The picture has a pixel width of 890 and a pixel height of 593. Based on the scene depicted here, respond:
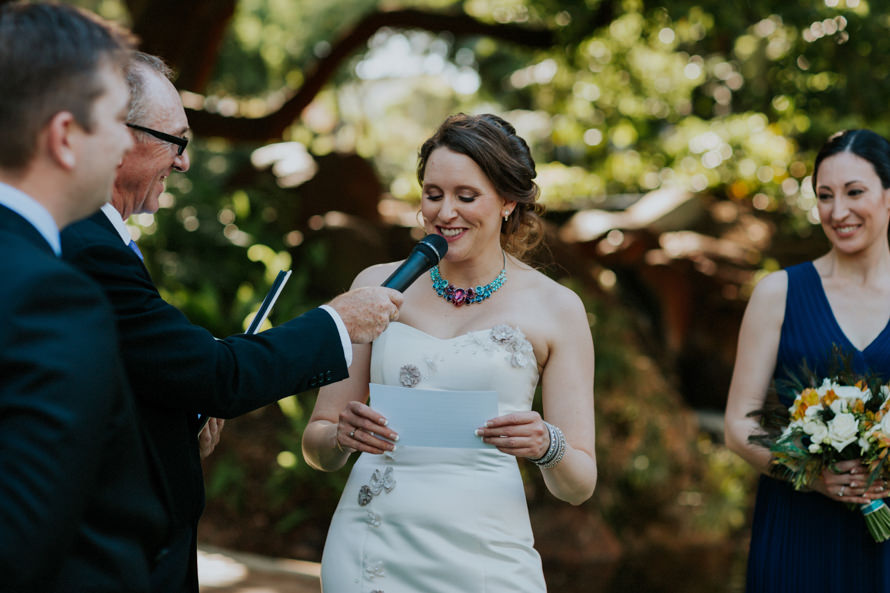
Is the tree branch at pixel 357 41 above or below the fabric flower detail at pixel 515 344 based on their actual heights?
above

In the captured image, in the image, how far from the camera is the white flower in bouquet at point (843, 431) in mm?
3039

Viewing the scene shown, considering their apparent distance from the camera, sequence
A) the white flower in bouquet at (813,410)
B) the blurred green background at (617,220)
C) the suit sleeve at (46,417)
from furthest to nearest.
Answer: the blurred green background at (617,220) → the white flower in bouquet at (813,410) → the suit sleeve at (46,417)

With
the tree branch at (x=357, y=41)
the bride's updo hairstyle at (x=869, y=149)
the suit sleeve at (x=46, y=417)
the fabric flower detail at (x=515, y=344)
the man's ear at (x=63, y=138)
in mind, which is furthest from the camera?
the tree branch at (x=357, y=41)

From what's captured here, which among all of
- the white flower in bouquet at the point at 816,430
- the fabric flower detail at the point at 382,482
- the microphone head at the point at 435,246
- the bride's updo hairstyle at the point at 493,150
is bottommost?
the fabric flower detail at the point at 382,482

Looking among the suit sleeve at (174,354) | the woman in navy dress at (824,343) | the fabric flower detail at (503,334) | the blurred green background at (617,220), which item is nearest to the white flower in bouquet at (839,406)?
the woman in navy dress at (824,343)

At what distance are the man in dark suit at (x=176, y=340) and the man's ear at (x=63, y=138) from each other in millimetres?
576

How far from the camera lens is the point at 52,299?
1.45 metres

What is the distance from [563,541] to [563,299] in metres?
6.46

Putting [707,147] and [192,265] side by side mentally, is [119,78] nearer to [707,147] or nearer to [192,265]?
[192,265]

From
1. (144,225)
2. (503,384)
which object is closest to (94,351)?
(503,384)

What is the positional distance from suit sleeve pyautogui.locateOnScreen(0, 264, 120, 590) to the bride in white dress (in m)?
1.29

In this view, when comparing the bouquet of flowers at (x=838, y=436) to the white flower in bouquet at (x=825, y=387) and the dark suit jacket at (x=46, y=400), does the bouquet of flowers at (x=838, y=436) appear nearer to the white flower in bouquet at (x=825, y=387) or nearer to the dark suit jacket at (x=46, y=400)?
the white flower in bouquet at (x=825, y=387)

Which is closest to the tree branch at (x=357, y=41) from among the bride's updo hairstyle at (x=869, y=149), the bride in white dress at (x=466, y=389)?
the bride's updo hairstyle at (x=869, y=149)

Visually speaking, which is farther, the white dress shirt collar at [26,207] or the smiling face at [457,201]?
the smiling face at [457,201]
